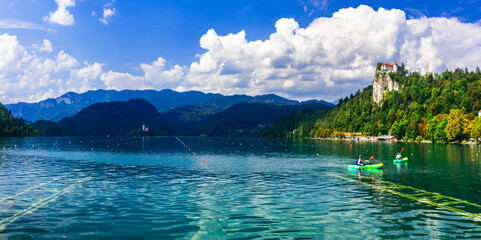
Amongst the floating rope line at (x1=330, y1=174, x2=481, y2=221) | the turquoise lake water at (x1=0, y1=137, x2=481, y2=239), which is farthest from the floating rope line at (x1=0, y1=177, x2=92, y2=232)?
the floating rope line at (x1=330, y1=174, x2=481, y2=221)

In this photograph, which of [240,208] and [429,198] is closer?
[240,208]

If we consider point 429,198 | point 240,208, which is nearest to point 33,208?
point 240,208

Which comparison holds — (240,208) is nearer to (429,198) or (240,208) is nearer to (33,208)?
(33,208)

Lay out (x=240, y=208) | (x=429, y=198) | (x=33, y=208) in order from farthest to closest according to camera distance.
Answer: (x=429, y=198) → (x=240, y=208) → (x=33, y=208)

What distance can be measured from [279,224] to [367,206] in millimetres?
12124

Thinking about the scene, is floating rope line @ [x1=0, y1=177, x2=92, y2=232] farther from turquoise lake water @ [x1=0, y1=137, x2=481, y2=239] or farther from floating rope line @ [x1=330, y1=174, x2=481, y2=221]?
floating rope line @ [x1=330, y1=174, x2=481, y2=221]

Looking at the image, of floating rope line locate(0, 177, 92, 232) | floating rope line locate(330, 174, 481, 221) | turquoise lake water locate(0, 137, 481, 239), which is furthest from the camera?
floating rope line locate(330, 174, 481, 221)

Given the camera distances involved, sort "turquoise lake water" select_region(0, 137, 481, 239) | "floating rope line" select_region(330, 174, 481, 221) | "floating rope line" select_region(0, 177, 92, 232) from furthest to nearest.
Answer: "floating rope line" select_region(330, 174, 481, 221), "floating rope line" select_region(0, 177, 92, 232), "turquoise lake water" select_region(0, 137, 481, 239)

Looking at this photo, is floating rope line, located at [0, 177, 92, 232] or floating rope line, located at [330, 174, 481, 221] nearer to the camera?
floating rope line, located at [0, 177, 92, 232]

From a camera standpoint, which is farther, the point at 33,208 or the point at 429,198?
the point at 429,198

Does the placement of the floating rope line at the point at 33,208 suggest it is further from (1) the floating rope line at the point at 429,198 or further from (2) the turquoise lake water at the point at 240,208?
(1) the floating rope line at the point at 429,198

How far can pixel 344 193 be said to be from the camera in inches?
1638

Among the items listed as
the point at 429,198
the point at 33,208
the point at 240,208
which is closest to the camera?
the point at 33,208

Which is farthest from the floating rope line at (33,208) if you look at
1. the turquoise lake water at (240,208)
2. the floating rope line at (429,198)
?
the floating rope line at (429,198)
